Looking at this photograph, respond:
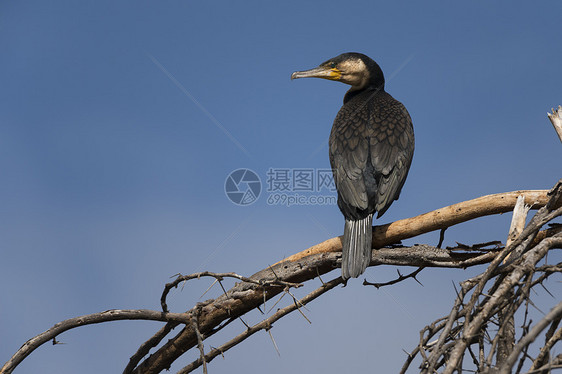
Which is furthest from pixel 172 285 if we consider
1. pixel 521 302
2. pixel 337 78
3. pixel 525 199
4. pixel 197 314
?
pixel 337 78

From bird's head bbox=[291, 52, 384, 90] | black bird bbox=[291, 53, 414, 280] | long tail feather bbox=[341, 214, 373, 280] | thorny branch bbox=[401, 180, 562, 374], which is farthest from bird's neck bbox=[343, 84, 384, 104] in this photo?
thorny branch bbox=[401, 180, 562, 374]

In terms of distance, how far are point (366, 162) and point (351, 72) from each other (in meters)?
1.37

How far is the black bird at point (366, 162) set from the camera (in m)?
2.83

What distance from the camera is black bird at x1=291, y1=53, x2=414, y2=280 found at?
2830 millimetres

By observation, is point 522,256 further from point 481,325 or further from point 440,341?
point 440,341

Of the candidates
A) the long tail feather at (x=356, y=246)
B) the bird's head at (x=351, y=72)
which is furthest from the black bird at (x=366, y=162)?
the bird's head at (x=351, y=72)

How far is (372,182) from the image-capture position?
3115 millimetres

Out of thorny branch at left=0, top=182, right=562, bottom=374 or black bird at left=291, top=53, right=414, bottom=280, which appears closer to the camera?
thorny branch at left=0, top=182, right=562, bottom=374

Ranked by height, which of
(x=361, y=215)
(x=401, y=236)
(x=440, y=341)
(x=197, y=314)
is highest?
(x=361, y=215)

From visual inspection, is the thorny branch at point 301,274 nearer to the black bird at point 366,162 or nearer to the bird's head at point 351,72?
the black bird at point 366,162

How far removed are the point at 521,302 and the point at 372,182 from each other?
133cm

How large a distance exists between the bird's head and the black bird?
0.24 metres

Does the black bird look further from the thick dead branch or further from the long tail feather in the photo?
the thick dead branch

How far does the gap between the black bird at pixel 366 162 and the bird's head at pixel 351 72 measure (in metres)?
0.24
